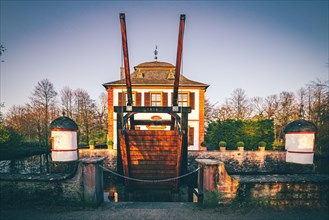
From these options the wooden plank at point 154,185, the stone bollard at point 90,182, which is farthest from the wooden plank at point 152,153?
the stone bollard at point 90,182

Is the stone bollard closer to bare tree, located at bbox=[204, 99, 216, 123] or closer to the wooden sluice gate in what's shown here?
the wooden sluice gate

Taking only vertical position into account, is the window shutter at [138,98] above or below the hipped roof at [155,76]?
below

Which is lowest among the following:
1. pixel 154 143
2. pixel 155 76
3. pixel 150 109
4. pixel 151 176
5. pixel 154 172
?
pixel 151 176

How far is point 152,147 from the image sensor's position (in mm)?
5656

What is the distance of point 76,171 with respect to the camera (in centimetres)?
447

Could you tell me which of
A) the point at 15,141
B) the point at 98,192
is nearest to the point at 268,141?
the point at 98,192

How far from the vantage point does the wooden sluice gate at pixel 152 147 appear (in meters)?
5.04

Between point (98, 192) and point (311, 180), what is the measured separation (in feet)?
18.7

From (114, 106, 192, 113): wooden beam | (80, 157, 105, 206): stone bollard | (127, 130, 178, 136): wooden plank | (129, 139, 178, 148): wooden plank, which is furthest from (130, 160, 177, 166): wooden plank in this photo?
(114, 106, 192, 113): wooden beam

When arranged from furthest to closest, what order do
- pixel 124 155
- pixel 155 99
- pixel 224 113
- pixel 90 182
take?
pixel 224 113 < pixel 155 99 < pixel 124 155 < pixel 90 182

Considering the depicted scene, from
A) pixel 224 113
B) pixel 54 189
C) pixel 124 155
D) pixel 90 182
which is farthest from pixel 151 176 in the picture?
pixel 224 113

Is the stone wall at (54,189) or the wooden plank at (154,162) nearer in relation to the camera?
the stone wall at (54,189)

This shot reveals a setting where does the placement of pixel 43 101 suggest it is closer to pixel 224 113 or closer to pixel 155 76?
pixel 155 76

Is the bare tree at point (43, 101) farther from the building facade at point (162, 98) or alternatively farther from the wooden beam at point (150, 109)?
the wooden beam at point (150, 109)
